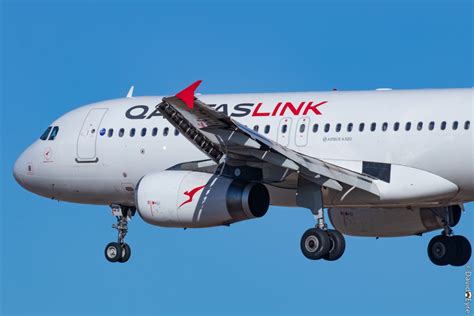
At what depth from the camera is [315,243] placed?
36.6 m

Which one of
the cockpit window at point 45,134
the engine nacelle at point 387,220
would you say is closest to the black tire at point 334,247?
the engine nacelle at point 387,220

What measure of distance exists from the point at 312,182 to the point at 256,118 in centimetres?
268

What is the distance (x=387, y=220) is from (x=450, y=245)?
1876 millimetres

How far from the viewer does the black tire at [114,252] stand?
4197 cm

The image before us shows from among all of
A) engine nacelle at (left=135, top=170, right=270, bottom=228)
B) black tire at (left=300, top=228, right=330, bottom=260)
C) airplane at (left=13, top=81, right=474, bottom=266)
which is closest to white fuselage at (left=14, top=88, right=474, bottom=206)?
airplane at (left=13, top=81, right=474, bottom=266)

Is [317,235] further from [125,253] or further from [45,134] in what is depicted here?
A: [45,134]

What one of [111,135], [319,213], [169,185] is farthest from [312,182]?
[111,135]

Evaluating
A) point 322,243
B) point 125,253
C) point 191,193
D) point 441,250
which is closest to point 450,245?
point 441,250

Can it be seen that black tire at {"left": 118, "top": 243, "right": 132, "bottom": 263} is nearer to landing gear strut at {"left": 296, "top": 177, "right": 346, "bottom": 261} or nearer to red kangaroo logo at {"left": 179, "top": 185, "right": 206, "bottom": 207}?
red kangaroo logo at {"left": 179, "top": 185, "right": 206, "bottom": 207}

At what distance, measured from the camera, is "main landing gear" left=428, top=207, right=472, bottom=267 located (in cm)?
3997

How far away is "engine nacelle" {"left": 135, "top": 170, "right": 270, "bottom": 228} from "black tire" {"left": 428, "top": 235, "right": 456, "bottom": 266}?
5.55 metres

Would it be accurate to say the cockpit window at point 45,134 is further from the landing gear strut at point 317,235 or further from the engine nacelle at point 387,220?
the landing gear strut at point 317,235

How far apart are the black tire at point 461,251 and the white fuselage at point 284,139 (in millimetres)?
2917

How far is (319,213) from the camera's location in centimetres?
3703
